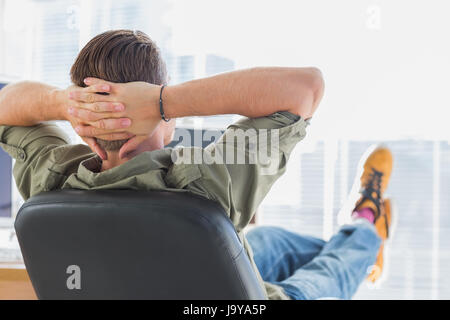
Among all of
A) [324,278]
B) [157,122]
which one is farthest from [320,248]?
[157,122]

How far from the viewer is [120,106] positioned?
0.74 meters

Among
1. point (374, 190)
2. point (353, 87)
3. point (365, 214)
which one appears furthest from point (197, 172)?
point (353, 87)

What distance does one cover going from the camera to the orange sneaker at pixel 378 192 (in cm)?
200

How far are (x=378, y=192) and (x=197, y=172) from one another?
62.4 inches

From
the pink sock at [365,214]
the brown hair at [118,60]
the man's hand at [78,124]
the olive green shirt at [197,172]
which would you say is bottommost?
the pink sock at [365,214]

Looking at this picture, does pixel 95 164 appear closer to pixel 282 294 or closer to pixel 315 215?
pixel 282 294

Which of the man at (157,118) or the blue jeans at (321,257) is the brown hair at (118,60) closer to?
the man at (157,118)

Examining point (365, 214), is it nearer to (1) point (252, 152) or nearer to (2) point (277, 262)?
(2) point (277, 262)

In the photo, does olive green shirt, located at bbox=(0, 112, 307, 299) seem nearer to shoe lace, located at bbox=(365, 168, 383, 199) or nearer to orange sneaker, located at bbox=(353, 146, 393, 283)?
orange sneaker, located at bbox=(353, 146, 393, 283)

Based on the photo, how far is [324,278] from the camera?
1382 millimetres

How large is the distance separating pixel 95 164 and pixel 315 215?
2.10m

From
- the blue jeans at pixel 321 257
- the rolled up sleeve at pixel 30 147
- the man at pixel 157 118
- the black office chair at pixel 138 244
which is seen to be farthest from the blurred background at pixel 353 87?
the black office chair at pixel 138 244

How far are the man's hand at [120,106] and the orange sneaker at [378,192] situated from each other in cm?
143

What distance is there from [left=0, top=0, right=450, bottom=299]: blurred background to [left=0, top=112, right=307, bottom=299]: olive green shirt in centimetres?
189
